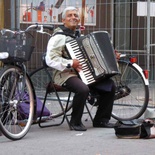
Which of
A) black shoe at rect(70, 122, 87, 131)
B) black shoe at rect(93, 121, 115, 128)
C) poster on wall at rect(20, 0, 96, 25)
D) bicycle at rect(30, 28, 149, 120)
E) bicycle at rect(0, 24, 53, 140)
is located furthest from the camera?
poster on wall at rect(20, 0, 96, 25)

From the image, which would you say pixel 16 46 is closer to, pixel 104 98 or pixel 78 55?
pixel 78 55

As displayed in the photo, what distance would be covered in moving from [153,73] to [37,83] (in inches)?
78.6

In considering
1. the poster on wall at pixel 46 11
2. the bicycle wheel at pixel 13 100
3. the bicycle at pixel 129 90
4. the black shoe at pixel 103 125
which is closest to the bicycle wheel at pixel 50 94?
the bicycle at pixel 129 90

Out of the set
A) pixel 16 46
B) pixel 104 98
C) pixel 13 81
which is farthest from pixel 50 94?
pixel 16 46

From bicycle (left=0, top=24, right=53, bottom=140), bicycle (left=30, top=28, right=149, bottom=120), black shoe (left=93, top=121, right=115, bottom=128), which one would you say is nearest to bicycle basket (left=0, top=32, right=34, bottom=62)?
bicycle (left=0, top=24, right=53, bottom=140)

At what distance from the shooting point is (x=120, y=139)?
213 inches

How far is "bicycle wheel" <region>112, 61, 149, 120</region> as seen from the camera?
20.9 ft

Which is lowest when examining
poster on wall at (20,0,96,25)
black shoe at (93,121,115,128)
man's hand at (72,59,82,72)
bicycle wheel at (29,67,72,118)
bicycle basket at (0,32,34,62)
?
black shoe at (93,121,115,128)

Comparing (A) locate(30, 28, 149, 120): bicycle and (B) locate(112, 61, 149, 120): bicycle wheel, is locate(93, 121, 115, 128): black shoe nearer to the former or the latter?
(A) locate(30, 28, 149, 120): bicycle

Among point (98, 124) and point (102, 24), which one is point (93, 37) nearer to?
point (98, 124)

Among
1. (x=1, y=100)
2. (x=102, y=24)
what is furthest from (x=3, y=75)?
(x=102, y=24)

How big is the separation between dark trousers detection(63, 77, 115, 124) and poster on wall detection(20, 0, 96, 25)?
7.37 ft

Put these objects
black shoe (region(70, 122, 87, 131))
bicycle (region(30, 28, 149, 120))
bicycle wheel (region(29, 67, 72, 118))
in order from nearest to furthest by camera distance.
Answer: black shoe (region(70, 122, 87, 131)) → bicycle (region(30, 28, 149, 120)) → bicycle wheel (region(29, 67, 72, 118))

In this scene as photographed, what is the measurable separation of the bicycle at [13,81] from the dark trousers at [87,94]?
49cm
